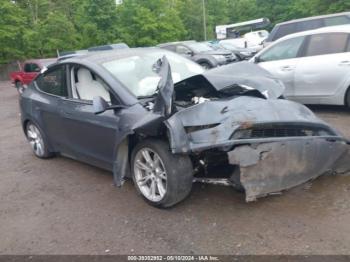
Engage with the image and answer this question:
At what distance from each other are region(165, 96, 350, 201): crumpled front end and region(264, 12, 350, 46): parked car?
9092 millimetres

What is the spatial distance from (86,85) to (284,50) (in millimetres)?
4348

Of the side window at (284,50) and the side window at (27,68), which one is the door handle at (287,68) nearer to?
the side window at (284,50)

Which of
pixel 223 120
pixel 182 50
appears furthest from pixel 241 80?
pixel 182 50

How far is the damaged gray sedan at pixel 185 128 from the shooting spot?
3607 millimetres

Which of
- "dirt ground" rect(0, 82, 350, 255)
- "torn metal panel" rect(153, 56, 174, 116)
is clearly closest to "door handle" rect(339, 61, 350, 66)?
"dirt ground" rect(0, 82, 350, 255)

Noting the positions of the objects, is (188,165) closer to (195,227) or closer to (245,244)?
(195,227)

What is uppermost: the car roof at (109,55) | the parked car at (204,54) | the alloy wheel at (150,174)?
the car roof at (109,55)

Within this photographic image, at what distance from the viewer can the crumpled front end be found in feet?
11.6

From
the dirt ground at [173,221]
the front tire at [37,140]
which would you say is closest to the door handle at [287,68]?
the dirt ground at [173,221]

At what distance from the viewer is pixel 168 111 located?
12.7 ft

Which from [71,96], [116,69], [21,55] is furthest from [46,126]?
[21,55]

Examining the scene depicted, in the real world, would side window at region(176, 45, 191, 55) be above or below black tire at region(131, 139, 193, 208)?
below

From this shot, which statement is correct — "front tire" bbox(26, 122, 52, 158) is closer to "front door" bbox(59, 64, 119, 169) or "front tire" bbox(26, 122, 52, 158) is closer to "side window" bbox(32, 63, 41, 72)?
"front door" bbox(59, 64, 119, 169)

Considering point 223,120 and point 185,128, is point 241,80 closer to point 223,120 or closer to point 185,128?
point 223,120
